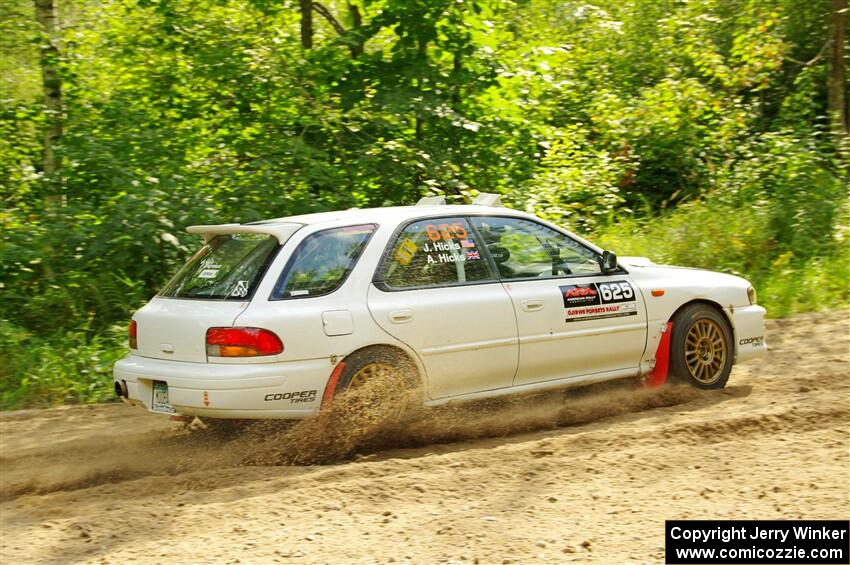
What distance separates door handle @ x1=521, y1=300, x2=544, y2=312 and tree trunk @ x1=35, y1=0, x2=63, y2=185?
6382 mm

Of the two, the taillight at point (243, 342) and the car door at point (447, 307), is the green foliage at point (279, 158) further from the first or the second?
the car door at point (447, 307)

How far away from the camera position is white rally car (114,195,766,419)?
5863mm

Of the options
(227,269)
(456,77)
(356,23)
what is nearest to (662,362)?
(227,269)

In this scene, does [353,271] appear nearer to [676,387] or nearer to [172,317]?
[172,317]

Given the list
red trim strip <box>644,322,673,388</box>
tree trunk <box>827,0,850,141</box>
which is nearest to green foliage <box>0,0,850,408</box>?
tree trunk <box>827,0,850,141</box>

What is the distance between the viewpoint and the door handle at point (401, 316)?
6.21m

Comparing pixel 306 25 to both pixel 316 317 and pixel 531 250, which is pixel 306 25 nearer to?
pixel 531 250

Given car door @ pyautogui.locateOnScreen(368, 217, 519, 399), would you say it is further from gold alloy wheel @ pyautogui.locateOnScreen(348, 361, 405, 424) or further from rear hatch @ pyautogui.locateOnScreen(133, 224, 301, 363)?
rear hatch @ pyautogui.locateOnScreen(133, 224, 301, 363)

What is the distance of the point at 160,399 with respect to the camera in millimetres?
6012

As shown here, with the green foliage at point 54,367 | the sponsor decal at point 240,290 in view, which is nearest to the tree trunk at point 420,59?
the green foliage at point 54,367

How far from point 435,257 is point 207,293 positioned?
1.56m

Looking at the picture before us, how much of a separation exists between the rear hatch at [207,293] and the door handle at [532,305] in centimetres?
171

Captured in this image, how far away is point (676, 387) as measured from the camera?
24.3ft

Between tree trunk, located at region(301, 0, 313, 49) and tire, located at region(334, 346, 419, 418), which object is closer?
tire, located at region(334, 346, 419, 418)
